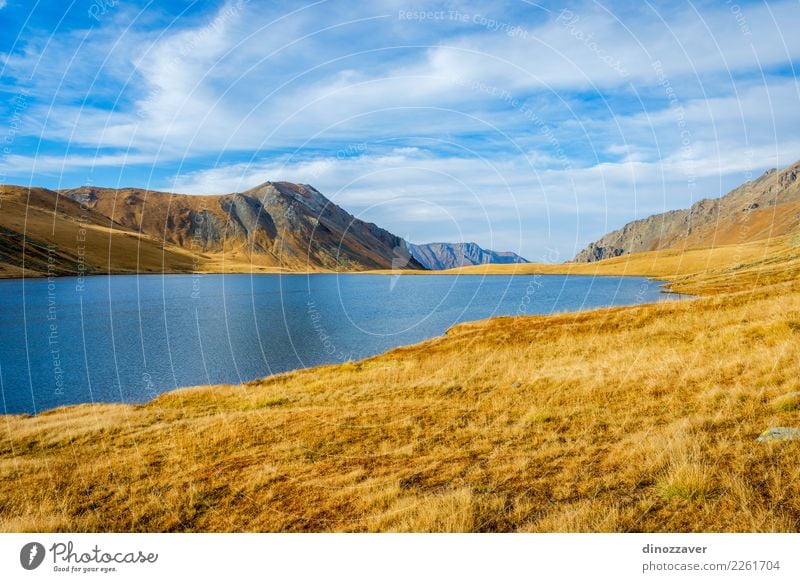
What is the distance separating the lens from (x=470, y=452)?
11.4m

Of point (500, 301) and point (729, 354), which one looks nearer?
point (729, 354)

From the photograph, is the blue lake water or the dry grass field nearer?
the dry grass field

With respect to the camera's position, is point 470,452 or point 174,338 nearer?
point 470,452

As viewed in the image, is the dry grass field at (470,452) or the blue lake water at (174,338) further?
the blue lake water at (174,338)

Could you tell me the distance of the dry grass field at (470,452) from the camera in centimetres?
779

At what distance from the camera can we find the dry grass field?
779cm

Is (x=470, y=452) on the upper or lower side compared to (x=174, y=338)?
upper

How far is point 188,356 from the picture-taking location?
45844mm

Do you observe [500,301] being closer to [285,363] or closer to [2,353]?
[285,363]
